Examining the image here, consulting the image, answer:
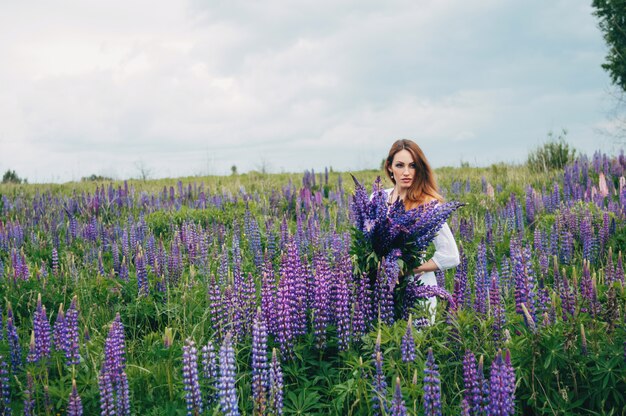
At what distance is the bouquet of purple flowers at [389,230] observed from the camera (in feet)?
12.7

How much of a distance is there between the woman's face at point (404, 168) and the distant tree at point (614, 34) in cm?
3512

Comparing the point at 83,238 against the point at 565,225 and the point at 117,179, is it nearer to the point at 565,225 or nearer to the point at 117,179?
the point at 565,225

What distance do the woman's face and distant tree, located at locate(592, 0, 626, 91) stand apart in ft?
115

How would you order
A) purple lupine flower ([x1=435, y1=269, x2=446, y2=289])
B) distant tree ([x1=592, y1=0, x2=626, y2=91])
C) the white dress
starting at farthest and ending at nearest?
distant tree ([x1=592, y1=0, x2=626, y2=91]), purple lupine flower ([x1=435, y1=269, x2=446, y2=289]), the white dress

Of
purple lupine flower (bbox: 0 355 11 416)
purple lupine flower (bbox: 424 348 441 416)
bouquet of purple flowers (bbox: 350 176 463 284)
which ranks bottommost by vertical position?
purple lupine flower (bbox: 0 355 11 416)

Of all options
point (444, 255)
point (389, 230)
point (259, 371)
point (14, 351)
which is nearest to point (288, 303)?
point (259, 371)

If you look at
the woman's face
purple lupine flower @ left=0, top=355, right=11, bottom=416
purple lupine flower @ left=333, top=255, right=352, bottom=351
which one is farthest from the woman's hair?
purple lupine flower @ left=0, top=355, right=11, bottom=416

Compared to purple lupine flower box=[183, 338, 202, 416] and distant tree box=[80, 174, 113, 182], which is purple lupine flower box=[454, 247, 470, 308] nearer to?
purple lupine flower box=[183, 338, 202, 416]

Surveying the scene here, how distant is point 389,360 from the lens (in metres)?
3.48

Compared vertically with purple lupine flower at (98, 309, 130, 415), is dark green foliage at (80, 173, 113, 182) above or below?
above

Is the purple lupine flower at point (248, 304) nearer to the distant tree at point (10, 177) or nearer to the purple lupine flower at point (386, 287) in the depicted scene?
the purple lupine flower at point (386, 287)

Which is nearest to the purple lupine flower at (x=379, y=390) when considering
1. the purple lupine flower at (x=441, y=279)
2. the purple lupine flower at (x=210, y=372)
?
the purple lupine flower at (x=210, y=372)

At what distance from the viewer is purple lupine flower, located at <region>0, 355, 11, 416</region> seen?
11.9ft

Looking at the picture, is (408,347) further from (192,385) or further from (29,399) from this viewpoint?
(29,399)
